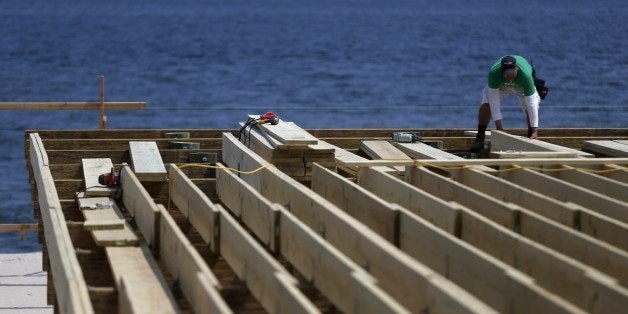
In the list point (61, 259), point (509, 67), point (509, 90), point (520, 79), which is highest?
point (509, 67)

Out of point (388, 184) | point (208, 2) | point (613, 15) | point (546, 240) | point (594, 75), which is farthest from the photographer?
Answer: point (208, 2)

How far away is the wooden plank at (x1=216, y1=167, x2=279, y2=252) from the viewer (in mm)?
7160

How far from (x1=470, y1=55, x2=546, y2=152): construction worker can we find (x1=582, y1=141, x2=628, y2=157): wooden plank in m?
0.61

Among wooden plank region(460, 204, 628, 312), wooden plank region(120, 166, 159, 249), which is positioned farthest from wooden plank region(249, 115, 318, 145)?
wooden plank region(460, 204, 628, 312)

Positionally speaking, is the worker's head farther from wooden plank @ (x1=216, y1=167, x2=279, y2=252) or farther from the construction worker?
wooden plank @ (x1=216, y1=167, x2=279, y2=252)

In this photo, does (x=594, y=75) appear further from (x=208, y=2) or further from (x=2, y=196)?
(x=208, y=2)

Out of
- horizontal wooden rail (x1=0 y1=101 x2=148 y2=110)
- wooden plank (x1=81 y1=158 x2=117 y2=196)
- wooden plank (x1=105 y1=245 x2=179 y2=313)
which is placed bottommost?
wooden plank (x1=105 y1=245 x2=179 y2=313)

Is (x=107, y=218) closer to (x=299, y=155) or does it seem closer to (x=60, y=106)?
(x=299, y=155)

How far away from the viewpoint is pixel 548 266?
593 cm

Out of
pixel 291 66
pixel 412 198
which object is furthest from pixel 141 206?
pixel 291 66

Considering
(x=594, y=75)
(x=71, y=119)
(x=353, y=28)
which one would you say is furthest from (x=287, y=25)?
(x=71, y=119)

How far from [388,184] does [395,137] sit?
11.9 ft

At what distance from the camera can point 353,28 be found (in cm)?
10025

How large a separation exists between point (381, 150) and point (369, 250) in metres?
5.36
